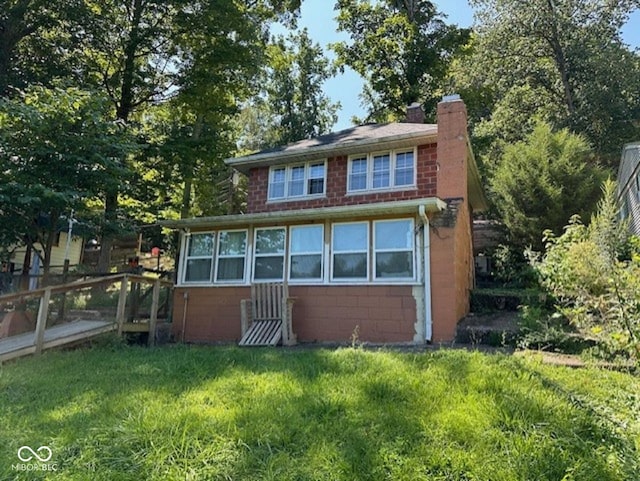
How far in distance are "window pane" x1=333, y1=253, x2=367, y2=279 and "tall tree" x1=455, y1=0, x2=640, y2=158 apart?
15.6 m

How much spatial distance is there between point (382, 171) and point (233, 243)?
184 inches

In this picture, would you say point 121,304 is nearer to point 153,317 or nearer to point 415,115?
point 153,317

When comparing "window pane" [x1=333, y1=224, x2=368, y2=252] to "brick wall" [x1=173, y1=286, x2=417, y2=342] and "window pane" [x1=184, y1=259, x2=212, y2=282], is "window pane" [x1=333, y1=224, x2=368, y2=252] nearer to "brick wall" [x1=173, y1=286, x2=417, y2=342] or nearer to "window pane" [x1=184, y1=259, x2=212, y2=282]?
"brick wall" [x1=173, y1=286, x2=417, y2=342]

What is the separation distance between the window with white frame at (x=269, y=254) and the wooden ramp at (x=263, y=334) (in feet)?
3.80

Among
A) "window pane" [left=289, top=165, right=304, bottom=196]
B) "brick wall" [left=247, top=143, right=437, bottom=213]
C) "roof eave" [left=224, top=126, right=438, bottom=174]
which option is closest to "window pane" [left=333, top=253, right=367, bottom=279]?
"brick wall" [left=247, top=143, right=437, bottom=213]

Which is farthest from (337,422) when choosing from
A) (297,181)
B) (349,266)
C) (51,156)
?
(297,181)

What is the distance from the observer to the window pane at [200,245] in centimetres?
1061

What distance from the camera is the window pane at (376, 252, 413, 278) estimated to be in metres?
8.51

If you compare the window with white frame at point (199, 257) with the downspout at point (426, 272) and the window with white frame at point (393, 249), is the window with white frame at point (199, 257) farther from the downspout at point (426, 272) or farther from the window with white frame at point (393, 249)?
the downspout at point (426, 272)

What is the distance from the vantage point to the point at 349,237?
9164 mm

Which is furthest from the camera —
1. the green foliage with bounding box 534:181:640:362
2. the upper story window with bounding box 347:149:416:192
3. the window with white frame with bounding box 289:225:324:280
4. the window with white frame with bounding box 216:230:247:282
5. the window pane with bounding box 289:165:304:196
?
the window pane with bounding box 289:165:304:196

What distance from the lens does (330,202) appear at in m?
12.0

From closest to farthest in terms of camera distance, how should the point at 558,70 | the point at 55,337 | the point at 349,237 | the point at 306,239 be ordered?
the point at 55,337
the point at 349,237
the point at 306,239
the point at 558,70

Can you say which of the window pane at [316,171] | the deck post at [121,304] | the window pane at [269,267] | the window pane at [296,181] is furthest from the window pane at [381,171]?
the deck post at [121,304]
